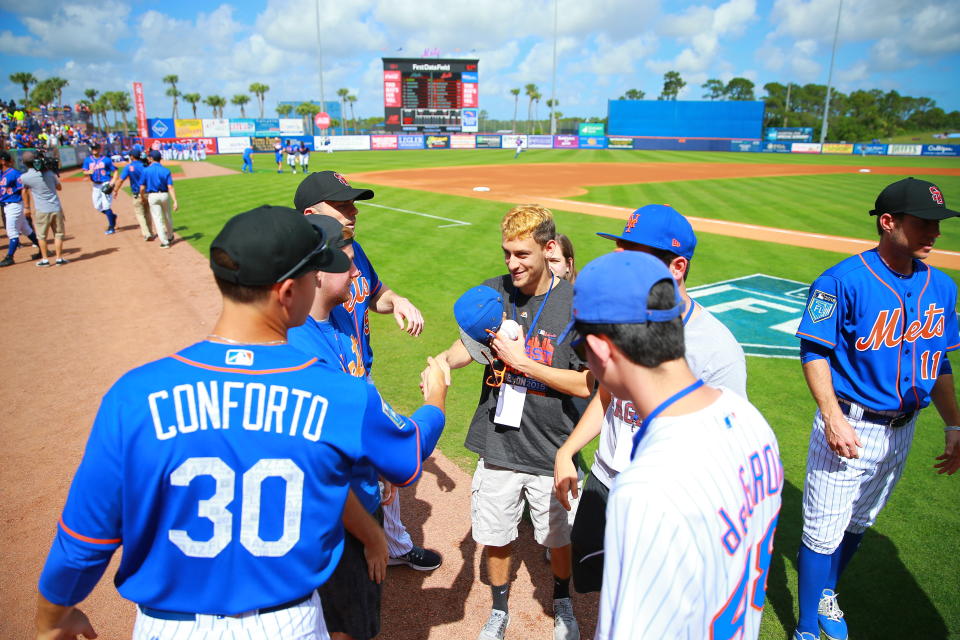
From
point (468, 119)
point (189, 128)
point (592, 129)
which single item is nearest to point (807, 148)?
point (592, 129)

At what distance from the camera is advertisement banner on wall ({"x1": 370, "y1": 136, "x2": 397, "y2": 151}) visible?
59263mm

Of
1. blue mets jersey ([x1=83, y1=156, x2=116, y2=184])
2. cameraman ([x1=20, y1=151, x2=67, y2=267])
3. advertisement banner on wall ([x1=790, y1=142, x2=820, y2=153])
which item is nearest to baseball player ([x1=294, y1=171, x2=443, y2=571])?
cameraman ([x1=20, y1=151, x2=67, y2=267])

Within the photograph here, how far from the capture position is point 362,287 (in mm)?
3783

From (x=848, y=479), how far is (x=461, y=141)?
202 feet

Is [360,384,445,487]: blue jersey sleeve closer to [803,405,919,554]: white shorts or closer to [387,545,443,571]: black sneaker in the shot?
[387,545,443,571]: black sneaker

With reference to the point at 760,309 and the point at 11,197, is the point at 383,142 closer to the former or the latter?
the point at 11,197

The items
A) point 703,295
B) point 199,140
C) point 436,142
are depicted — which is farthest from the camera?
point 436,142

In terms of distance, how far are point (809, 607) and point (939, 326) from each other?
72.0 inches

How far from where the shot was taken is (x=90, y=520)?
1.65 meters

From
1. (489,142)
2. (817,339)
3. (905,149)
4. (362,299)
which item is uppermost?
(489,142)

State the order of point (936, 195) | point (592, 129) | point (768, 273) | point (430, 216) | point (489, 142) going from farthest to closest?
1. point (592, 129)
2. point (489, 142)
3. point (430, 216)
4. point (768, 273)
5. point (936, 195)

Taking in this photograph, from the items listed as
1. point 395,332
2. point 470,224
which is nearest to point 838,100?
point 470,224

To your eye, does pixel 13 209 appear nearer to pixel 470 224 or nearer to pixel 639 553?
pixel 470 224

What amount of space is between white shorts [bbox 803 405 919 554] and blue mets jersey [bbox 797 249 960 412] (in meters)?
0.18
